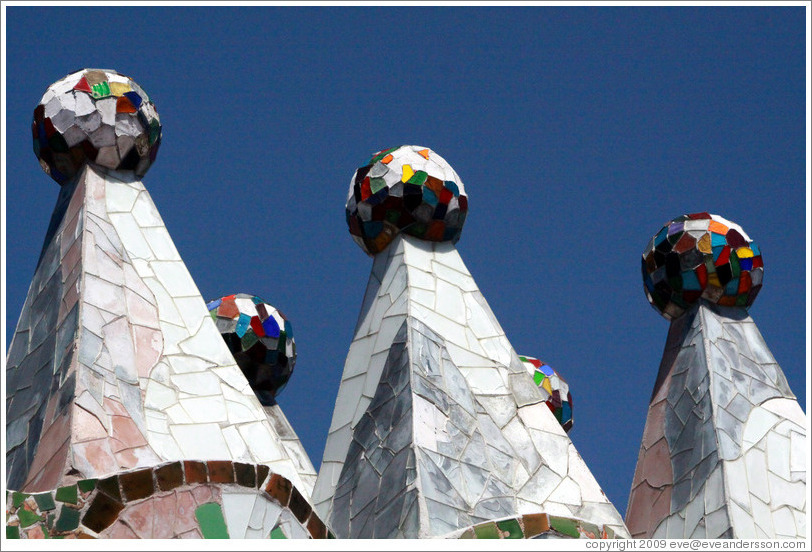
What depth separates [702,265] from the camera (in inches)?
366

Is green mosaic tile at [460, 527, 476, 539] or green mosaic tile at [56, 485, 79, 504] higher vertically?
green mosaic tile at [460, 527, 476, 539]

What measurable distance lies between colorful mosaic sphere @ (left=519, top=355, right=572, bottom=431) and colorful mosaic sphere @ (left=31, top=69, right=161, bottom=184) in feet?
11.3

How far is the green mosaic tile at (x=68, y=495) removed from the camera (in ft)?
20.7

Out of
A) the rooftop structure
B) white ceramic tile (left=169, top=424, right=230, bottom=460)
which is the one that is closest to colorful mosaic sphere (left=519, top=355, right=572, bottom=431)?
the rooftop structure

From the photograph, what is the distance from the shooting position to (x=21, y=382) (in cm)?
766

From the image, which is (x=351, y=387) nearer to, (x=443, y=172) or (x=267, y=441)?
(x=267, y=441)

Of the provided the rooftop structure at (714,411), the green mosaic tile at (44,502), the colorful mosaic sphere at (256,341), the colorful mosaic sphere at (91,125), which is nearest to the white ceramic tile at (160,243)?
the colorful mosaic sphere at (91,125)

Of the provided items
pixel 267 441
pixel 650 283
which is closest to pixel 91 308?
pixel 267 441

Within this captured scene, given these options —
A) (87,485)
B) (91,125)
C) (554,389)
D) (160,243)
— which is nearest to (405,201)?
(160,243)

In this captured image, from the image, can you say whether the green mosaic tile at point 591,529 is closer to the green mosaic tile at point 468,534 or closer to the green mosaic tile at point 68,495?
the green mosaic tile at point 468,534

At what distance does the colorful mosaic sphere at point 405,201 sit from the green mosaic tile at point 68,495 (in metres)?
3.02

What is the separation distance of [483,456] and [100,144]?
8.86 feet

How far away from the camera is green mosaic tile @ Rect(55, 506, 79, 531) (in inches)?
246

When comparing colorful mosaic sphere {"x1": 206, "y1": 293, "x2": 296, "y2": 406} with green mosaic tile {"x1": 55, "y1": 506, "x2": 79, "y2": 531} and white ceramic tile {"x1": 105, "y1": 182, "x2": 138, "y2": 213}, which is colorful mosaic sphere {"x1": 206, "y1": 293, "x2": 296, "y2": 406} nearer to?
white ceramic tile {"x1": 105, "y1": 182, "x2": 138, "y2": 213}
